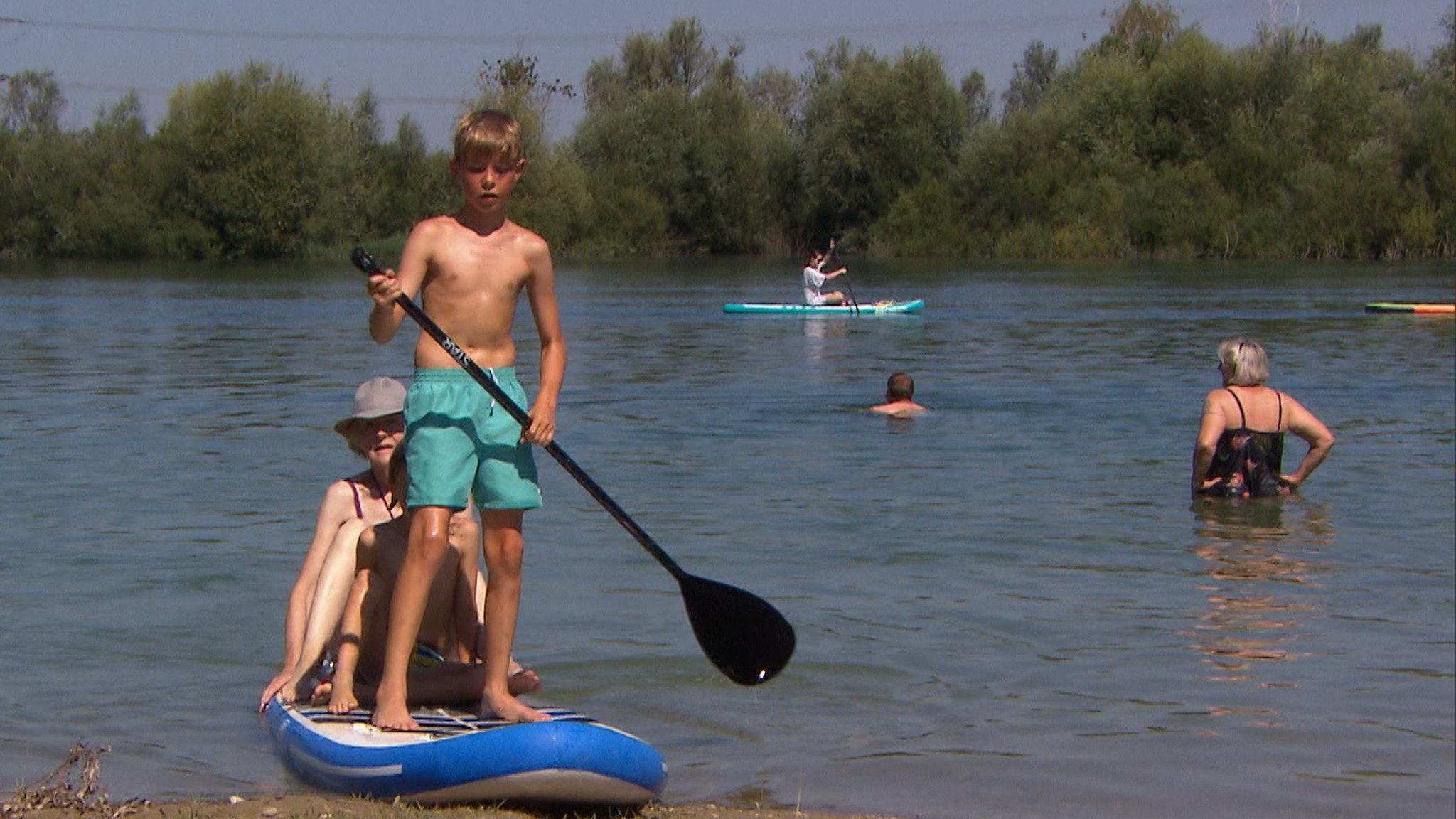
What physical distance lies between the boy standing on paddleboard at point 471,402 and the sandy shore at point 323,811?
32 centimetres

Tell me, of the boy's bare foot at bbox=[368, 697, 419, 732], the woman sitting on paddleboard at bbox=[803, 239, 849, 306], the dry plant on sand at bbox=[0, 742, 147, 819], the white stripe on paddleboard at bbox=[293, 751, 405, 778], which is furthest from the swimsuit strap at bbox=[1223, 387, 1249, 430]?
the woman sitting on paddleboard at bbox=[803, 239, 849, 306]

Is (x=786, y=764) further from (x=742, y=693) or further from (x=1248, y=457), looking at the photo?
(x=1248, y=457)

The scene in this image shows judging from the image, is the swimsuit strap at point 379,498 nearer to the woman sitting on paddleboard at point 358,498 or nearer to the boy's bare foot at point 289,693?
the woman sitting on paddleboard at point 358,498

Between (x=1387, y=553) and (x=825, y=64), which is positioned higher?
(x=825, y=64)

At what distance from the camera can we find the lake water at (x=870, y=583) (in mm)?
6191

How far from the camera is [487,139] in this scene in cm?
527

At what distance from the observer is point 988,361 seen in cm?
2300

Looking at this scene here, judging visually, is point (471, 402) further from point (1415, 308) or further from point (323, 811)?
point (1415, 308)

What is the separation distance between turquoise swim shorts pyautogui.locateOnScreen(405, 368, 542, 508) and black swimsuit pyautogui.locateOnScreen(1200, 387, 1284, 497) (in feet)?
20.9

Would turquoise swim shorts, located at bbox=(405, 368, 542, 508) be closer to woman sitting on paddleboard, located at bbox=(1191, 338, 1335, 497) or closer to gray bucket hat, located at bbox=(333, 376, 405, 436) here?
gray bucket hat, located at bbox=(333, 376, 405, 436)

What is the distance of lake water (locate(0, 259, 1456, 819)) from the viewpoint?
6191mm

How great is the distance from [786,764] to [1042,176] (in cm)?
6056

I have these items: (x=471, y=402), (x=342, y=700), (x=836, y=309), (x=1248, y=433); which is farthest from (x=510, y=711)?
(x=836, y=309)

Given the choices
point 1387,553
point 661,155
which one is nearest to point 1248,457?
point 1387,553
